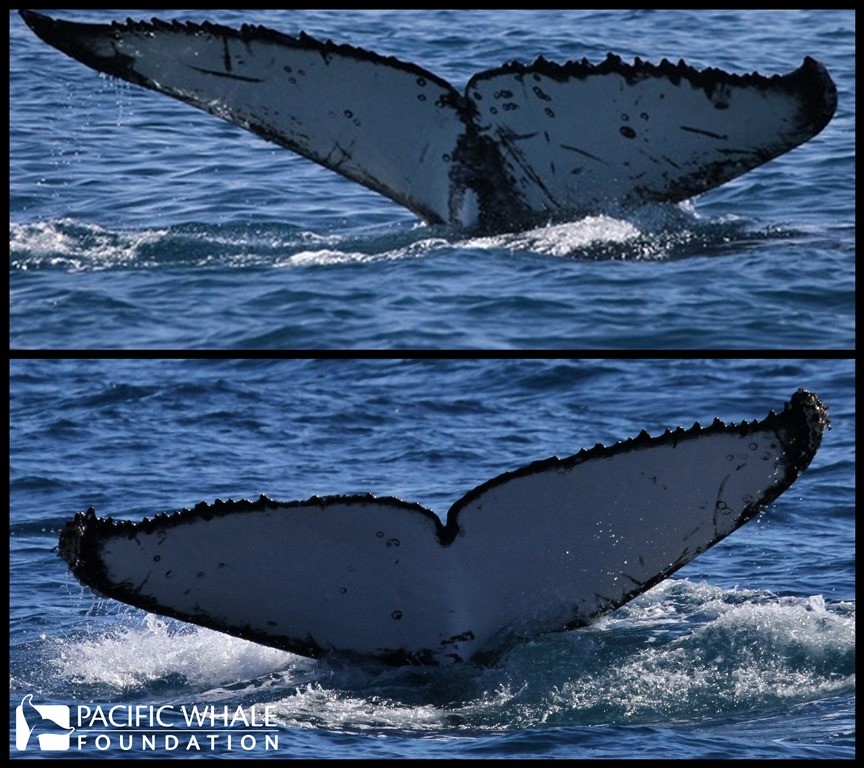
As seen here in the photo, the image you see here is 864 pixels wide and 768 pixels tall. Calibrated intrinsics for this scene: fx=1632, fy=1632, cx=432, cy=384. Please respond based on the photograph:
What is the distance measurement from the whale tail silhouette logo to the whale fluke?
39.9 inches

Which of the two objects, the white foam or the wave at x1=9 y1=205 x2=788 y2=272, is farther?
the wave at x1=9 y1=205 x2=788 y2=272

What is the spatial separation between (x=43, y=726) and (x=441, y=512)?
12.4ft

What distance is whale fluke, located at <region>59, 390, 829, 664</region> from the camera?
654 cm

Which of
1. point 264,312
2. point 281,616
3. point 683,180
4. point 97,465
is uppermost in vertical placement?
point 683,180

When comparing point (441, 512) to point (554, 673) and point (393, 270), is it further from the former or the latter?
point (554, 673)

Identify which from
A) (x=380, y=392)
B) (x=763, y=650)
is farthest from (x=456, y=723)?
(x=380, y=392)

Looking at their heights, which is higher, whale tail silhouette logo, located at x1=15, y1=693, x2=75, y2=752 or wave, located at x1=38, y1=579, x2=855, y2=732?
wave, located at x1=38, y1=579, x2=855, y2=732

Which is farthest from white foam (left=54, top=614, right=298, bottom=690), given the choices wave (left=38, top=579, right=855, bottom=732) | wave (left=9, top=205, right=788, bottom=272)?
wave (left=9, top=205, right=788, bottom=272)

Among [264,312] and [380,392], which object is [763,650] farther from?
[380,392]

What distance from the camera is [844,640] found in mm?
8195

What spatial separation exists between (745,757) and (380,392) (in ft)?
24.1

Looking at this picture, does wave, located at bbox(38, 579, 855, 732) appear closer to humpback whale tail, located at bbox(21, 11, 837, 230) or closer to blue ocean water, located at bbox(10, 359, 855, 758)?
blue ocean water, located at bbox(10, 359, 855, 758)

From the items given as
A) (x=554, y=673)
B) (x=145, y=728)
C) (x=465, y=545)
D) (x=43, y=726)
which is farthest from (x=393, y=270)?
(x=43, y=726)

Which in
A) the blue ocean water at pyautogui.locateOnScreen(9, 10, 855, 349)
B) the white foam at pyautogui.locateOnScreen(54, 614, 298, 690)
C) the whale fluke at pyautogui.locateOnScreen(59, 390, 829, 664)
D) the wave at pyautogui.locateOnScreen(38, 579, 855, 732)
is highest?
the blue ocean water at pyautogui.locateOnScreen(9, 10, 855, 349)
